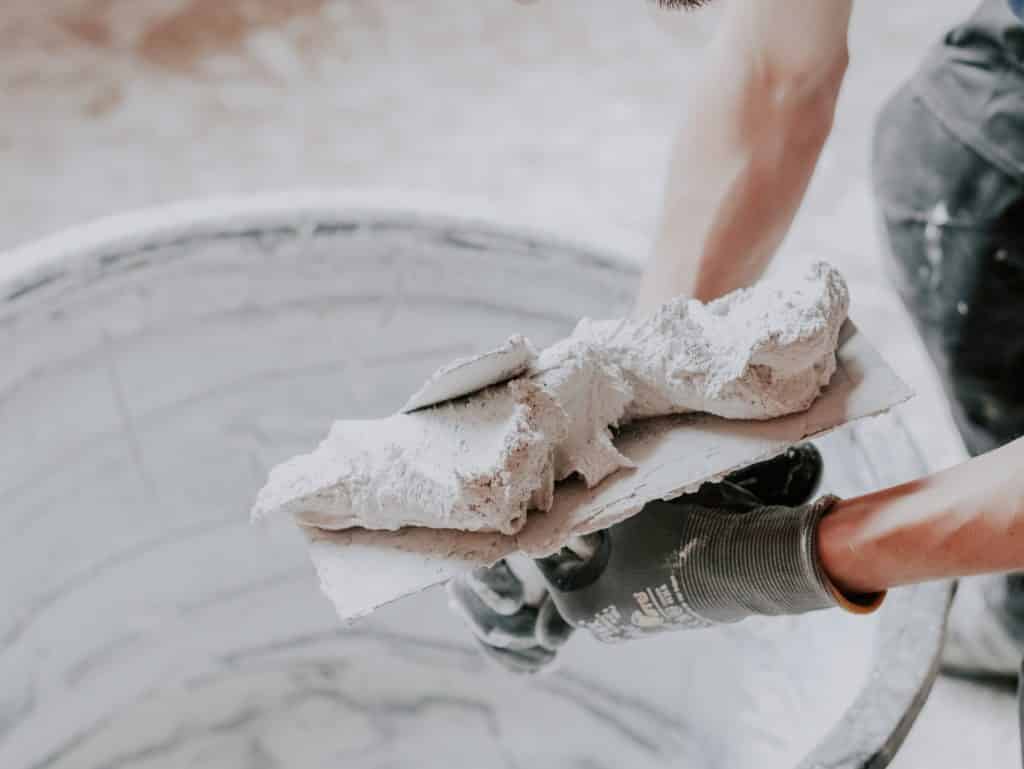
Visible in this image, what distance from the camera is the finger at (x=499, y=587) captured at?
818 mm

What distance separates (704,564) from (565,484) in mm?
95

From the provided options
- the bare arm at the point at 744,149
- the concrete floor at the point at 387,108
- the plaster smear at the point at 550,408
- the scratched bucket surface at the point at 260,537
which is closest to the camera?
the plaster smear at the point at 550,408

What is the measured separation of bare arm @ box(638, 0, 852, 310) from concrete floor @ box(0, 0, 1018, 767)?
0.69m

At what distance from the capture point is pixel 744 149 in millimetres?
831

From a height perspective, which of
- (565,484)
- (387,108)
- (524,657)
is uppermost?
(387,108)

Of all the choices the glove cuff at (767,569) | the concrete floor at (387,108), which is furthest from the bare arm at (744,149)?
the concrete floor at (387,108)

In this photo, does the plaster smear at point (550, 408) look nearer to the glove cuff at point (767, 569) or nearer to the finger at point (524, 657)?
the glove cuff at point (767, 569)

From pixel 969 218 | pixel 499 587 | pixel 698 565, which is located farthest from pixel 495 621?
pixel 969 218

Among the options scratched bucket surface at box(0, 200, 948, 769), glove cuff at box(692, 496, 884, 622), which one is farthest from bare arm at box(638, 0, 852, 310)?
glove cuff at box(692, 496, 884, 622)

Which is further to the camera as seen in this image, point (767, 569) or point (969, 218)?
point (969, 218)

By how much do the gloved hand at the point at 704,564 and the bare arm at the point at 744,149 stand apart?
0.51 feet

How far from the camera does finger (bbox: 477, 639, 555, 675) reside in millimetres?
865

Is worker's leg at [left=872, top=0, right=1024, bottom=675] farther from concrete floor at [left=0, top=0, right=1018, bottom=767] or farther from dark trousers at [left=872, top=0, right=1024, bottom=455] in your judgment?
concrete floor at [left=0, top=0, right=1018, bottom=767]

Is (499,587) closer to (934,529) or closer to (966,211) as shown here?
(934,529)
